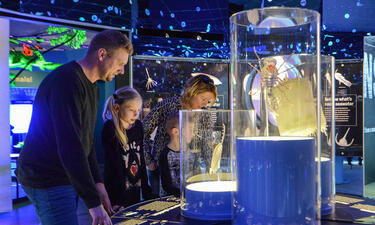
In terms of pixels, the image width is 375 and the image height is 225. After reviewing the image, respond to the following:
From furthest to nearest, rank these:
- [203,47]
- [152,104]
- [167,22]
→ [152,104], [203,47], [167,22]

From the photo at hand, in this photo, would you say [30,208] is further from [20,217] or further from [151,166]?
[151,166]

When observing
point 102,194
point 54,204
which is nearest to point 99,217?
point 54,204

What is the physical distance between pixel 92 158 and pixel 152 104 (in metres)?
2.25

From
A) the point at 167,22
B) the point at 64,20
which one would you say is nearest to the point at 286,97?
the point at 167,22

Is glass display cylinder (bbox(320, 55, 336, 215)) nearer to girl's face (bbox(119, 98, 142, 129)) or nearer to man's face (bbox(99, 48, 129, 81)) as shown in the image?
man's face (bbox(99, 48, 129, 81))

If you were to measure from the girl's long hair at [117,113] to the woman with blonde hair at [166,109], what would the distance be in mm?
267

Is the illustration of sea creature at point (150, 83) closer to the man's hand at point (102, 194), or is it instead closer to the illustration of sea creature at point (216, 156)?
the man's hand at point (102, 194)

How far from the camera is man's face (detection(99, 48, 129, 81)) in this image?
4.77 feet

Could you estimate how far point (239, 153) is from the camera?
0.80 meters

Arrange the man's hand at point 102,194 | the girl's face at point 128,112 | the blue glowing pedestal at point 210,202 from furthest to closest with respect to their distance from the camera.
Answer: the girl's face at point 128,112, the man's hand at point 102,194, the blue glowing pedestal at point 210,202

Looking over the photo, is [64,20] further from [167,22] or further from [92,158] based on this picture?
[92,158]

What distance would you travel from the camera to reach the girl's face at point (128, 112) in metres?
2.31

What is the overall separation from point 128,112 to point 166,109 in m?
0.35

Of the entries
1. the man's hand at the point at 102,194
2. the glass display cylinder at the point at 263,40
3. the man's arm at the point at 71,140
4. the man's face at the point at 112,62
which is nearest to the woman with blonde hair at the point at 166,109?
the man's hand at the point at 102,194
